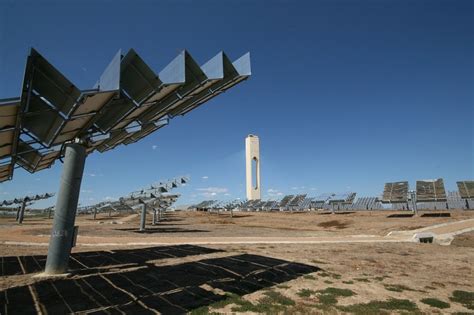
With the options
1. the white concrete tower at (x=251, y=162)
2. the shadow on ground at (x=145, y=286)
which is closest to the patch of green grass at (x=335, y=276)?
the shadow on ground at (x=145, y=286)

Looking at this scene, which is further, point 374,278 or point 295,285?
point 374,278

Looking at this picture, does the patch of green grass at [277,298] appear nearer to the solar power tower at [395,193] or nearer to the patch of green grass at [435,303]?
the patch of green grass at [435,303]

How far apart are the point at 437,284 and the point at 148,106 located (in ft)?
48.5

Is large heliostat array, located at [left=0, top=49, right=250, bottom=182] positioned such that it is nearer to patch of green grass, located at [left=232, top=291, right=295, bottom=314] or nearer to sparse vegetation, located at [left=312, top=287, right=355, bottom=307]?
patch of green grass, located at [left=232, top=291, right=295, bottom=314]

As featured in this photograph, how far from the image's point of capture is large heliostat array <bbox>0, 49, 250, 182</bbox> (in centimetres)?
1025

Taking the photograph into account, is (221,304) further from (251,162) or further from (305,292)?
(251,162)

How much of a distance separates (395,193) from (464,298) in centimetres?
5447

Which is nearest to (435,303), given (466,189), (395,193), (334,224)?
(334,224)

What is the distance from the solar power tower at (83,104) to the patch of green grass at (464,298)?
1221cm

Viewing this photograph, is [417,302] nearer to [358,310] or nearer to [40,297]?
[358,310]

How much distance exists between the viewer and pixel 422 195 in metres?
57.8

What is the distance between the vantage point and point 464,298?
11.4 meters

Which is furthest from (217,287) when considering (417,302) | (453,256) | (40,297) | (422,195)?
(422,195)

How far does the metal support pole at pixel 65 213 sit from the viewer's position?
43.0 feet
